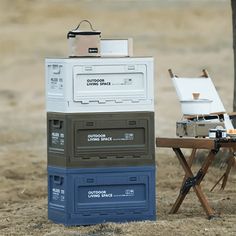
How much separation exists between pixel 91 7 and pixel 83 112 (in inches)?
1090

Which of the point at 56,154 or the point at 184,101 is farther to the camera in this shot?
the point at 184,101

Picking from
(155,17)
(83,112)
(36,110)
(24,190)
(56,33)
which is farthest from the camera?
(155,17)

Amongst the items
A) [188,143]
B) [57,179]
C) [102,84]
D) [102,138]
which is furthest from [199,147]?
[57,179]

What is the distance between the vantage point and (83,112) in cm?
Result: 993

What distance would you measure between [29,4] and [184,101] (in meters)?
28.0

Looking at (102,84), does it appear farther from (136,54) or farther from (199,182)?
(136,54)

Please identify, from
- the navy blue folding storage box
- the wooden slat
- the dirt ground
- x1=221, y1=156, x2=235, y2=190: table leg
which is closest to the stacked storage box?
the navy blue folding storage box

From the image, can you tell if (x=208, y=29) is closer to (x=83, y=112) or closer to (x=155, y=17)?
(x=155, y=17)

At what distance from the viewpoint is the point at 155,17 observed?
36.3 metres

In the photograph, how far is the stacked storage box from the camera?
391 inches

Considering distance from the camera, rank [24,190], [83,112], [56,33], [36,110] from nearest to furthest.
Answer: [83,112], [24,190], [36,110], [56,33]

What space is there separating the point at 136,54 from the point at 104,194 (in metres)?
20.6

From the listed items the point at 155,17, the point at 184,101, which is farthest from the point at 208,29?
the point at 184,101

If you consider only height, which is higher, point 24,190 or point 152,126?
point 152,126
